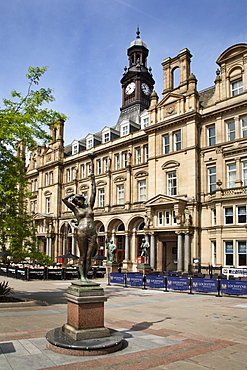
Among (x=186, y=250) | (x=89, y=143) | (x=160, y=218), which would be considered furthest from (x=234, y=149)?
(x=89, y=143)

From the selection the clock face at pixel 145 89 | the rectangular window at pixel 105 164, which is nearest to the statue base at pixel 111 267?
the rectangular window at pixel 105 164

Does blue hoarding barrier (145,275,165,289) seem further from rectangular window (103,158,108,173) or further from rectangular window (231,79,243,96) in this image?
rectangular window (103,158,108,173)

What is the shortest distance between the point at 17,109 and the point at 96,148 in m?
31.1

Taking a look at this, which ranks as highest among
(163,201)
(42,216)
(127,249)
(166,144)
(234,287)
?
(166,144)

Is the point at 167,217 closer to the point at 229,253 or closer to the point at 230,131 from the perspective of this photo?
the point at 229,253

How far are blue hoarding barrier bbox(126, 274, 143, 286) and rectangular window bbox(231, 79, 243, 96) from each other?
19.8 metres

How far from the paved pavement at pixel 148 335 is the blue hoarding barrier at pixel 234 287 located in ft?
5.77

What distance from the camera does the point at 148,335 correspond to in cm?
965

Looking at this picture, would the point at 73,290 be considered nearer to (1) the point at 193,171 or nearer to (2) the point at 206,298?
(2) the point at 206,298

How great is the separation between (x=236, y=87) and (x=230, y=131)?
431 cm

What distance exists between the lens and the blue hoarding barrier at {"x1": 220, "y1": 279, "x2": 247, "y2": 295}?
1852 cm

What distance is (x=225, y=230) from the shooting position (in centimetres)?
2933

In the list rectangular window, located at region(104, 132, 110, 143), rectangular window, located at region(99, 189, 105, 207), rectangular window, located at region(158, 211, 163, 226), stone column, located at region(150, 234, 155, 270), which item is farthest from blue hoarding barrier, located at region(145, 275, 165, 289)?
rectangular window, located at region(104, 132, 110, 143)

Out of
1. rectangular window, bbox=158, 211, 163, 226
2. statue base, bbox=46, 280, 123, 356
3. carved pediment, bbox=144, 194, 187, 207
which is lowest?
statue base, bbox=46, 280, 123, 356
